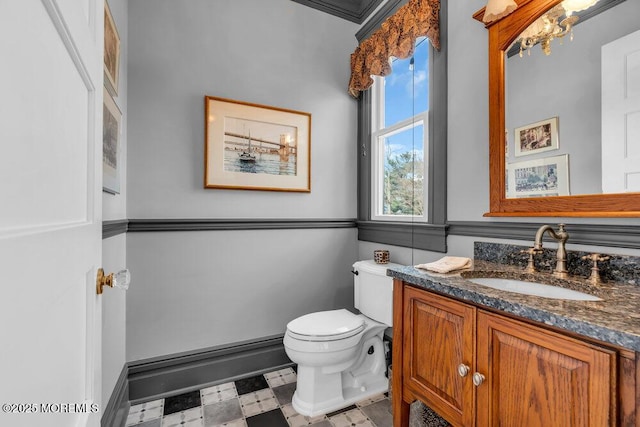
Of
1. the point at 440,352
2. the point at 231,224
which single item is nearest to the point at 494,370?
the point at 440,352

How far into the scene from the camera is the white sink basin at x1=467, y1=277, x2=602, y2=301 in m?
1.00

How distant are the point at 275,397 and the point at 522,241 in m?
1.60

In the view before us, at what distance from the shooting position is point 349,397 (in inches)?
70.6

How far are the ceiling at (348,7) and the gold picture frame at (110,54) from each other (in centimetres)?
143

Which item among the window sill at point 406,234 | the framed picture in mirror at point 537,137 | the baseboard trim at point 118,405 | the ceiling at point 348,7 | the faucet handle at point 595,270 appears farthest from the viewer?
the ceiling at point 348,7

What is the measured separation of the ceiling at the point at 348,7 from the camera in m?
2.39

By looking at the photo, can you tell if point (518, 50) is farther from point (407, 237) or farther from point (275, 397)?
point (275, 397)

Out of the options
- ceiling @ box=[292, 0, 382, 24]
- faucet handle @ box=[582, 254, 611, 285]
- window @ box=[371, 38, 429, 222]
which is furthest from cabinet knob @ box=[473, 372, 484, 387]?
ceiling @ box=[292, 0, 382, 24]

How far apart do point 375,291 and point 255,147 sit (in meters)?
1.26

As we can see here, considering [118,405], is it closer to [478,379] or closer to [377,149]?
[478,379]

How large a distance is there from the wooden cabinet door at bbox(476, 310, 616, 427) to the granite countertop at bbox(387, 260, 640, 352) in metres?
0.05

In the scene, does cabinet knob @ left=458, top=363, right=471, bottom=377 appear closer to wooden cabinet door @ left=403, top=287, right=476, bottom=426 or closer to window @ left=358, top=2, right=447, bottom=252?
wooden cabinet door @ left=403, top=287, right=476, bottom=426

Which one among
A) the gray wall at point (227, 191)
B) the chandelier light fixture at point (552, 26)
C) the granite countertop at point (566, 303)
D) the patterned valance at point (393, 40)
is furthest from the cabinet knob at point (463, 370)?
the patterned valance at point (393, 40)

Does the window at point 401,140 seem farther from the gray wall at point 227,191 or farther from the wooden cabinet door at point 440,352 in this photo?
the wooden cabinet door at point 440,352
